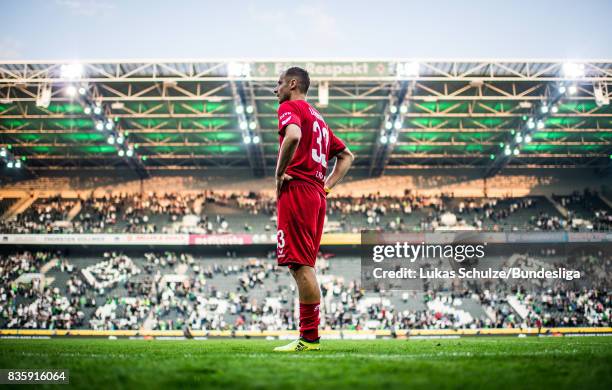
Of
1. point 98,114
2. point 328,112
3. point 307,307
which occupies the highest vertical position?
point 328,112

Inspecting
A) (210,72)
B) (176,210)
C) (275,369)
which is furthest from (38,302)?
(275,369)

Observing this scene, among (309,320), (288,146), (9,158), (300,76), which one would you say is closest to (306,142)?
(288,146)

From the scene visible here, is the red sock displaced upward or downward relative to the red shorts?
downward

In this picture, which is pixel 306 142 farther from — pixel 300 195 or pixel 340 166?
pixel 340 166

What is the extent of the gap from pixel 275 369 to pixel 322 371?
0.28 m

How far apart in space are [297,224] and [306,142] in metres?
0.86

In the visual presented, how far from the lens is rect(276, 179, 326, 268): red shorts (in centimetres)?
464

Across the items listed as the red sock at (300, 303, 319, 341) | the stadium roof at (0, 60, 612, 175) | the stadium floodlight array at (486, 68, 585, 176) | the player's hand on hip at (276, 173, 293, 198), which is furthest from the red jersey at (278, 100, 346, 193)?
the stadium floodlight array at (486, 68, 585, 176)

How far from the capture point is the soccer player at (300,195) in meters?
4.66

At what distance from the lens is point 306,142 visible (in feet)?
16.5

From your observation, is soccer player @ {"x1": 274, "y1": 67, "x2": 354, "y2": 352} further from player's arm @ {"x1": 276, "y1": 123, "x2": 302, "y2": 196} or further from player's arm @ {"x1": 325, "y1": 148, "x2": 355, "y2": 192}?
player's arm @ {"x1": 325, "y1": 148, "x2": 355, "y2": 192}

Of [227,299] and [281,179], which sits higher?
[281,179]

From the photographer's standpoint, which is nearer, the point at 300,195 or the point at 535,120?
the point at 300,195

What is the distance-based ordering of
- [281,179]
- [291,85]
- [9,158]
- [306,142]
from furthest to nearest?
1. [9,158]
2. [291,85]
3. [306,142]
4. [281,179]
